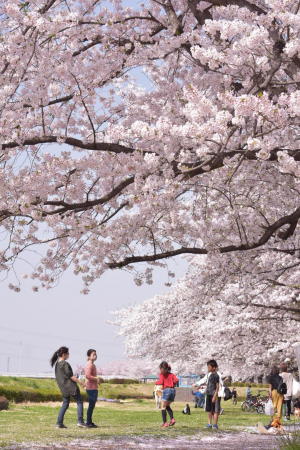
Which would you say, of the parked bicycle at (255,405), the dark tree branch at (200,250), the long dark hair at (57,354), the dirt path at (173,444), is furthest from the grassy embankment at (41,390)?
the dark tree branch at (200,250)

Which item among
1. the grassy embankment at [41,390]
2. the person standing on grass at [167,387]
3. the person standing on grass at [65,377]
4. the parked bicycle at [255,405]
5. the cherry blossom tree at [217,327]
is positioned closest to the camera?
the person standing on grass at [65,377]

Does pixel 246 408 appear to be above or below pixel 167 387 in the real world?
below

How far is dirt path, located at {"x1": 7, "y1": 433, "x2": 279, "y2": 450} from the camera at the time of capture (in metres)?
8.32

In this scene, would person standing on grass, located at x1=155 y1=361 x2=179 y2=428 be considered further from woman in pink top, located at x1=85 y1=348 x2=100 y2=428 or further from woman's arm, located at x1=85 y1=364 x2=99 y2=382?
woman's arm, located at x1=85 y1=364 x2=99 y2=382

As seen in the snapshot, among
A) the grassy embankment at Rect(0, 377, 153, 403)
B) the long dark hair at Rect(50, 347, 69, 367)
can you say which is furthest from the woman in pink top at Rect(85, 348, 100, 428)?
the grassy embankment at Rect(0, 377, 153, 403)

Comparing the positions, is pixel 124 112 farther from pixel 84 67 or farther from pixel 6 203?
pixel 6 203

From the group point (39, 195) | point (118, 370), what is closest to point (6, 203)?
point (39, 195)

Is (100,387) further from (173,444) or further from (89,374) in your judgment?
(173,444)

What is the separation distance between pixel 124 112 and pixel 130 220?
218cm

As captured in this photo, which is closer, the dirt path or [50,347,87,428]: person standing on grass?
the dirt path

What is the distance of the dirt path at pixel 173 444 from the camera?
27.3 feet

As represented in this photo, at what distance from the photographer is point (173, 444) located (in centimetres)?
941

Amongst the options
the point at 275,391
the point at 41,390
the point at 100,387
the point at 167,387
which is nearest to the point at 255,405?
the point at 41,390

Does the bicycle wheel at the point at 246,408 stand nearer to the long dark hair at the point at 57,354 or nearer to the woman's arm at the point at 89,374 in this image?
the woman's arm at the point at 89,374
